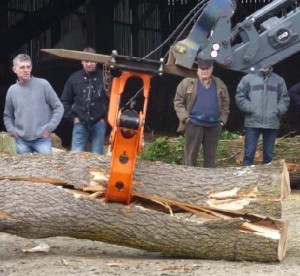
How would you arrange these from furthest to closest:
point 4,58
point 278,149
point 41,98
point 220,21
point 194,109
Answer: point 4,58
point 278,149
point 194,109
point 41,98
point 220,21

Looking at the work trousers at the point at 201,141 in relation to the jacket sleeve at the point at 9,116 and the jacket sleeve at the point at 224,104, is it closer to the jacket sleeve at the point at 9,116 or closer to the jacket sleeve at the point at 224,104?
the jacket sleeve at the point at 224,104

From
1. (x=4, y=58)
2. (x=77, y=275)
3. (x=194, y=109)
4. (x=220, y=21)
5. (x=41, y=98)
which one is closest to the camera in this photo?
(x=77, y=275)

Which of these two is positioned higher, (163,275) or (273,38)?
(273,38)

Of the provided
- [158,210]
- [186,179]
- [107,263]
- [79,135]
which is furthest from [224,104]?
[107,263]

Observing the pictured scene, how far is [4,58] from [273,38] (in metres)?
12.1

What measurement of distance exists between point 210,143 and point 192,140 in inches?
9.7

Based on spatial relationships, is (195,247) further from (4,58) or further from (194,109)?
(4,58)

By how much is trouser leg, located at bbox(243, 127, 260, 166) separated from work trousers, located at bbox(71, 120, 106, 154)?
1.94 metres

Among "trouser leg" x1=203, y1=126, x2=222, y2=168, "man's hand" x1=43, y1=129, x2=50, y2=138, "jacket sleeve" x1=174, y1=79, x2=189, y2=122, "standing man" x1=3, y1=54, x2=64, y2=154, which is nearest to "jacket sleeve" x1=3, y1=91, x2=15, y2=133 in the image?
"standing man" x1=3, y1=54, x2=64, y2=154

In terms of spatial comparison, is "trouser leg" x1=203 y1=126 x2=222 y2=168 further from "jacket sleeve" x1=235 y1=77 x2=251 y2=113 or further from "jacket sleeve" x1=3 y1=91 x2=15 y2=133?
"jacket sleeve" x1=3 y1=91 x2=15 y2=133

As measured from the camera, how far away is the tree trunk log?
7.73m

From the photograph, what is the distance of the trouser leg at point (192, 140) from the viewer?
37.3 feet

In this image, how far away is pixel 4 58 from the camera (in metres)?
19.4

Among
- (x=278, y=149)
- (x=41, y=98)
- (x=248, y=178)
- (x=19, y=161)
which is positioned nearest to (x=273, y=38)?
(x=248, y=178)
